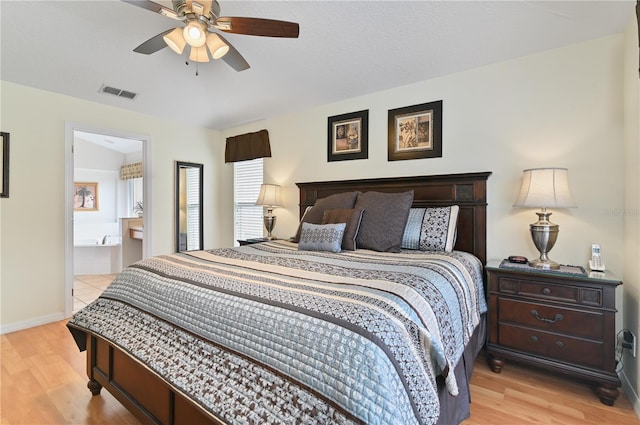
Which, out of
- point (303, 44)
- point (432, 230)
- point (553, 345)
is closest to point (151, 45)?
point (303, 44)

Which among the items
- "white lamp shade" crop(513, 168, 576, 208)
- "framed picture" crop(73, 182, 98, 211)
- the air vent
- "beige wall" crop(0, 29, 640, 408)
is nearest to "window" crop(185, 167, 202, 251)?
"beige wall" crop(0, 29, 640, 408)

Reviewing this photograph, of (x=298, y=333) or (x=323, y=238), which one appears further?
(x=323, y=238)

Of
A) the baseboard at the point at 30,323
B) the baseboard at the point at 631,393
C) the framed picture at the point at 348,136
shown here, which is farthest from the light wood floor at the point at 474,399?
the framed picture at the point at 348,136

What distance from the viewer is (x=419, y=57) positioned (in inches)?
104

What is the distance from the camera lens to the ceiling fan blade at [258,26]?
6.04 ft

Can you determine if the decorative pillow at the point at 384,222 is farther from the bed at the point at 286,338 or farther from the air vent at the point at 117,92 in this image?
the air vent at the point at 117,92

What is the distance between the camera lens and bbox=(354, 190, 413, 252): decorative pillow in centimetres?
240

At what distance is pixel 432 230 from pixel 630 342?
1.36 meters

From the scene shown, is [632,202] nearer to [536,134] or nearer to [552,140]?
[552,140]

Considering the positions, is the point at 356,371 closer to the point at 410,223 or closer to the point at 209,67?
the point at 410,223

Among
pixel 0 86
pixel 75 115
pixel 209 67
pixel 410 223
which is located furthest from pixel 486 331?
pixel 0 86

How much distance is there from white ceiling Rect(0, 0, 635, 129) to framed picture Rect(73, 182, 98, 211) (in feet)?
14.0

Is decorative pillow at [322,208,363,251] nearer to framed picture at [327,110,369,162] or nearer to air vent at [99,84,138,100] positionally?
framed picture at [327,110,369,162]

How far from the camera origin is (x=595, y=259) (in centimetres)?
214
